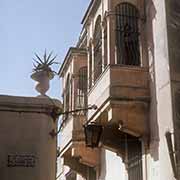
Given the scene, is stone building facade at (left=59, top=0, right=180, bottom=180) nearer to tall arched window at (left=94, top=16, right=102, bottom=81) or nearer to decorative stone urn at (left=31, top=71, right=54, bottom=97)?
tall arched window at (left=94, top=16, right=102, bottom=81)

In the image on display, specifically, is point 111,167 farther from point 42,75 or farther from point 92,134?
point 42,75

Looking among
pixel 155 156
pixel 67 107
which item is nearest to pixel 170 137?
pixel 155 156

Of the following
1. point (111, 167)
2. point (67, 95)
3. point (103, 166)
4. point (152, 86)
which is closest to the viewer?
point (152, 86)

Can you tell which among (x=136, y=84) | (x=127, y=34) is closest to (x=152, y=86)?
(x=136, y=84)

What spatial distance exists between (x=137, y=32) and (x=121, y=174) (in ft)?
12.5

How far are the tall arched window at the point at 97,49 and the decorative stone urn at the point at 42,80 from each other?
585 centimetres

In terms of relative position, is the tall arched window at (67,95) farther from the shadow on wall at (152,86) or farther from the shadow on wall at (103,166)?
the shadow on wall at (152,86)

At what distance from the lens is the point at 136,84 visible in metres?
11.3

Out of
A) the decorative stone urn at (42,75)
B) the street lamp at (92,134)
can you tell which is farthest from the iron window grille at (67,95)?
the decorative stone urn at (42,75)

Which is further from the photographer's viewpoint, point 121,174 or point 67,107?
point 67,107

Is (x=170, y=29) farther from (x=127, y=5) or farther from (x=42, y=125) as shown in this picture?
(x=42, y=125)

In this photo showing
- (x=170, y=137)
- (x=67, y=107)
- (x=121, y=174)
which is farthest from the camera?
(x=67, y=107)

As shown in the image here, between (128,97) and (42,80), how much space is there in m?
4.39

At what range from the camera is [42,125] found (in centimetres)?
679
